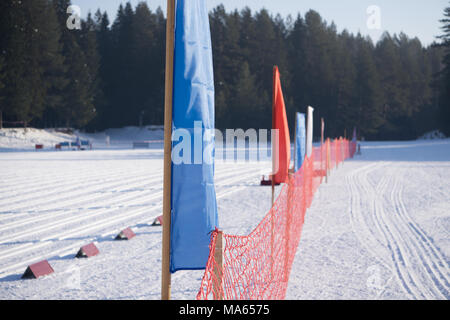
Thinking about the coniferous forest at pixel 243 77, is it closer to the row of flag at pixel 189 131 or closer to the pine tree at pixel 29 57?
the pine tree at pixel 29 57

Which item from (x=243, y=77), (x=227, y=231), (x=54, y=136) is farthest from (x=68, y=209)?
(x=243, y=77)

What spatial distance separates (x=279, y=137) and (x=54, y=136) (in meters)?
45.9

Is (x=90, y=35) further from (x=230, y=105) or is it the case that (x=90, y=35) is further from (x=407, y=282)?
(x=407, y=282)

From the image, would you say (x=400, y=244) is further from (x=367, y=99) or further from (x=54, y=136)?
(x=367, y=99)

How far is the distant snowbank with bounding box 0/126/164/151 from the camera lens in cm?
3947

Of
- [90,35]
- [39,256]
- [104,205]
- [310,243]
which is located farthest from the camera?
[90,35]

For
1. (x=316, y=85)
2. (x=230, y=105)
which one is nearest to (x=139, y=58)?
(x=230, y=105)

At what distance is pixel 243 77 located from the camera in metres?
61.6

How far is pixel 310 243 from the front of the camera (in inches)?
296

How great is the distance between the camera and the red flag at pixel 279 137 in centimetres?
575

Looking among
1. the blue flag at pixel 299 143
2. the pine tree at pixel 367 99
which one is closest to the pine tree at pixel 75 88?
the pine tree at pixel 367 99
